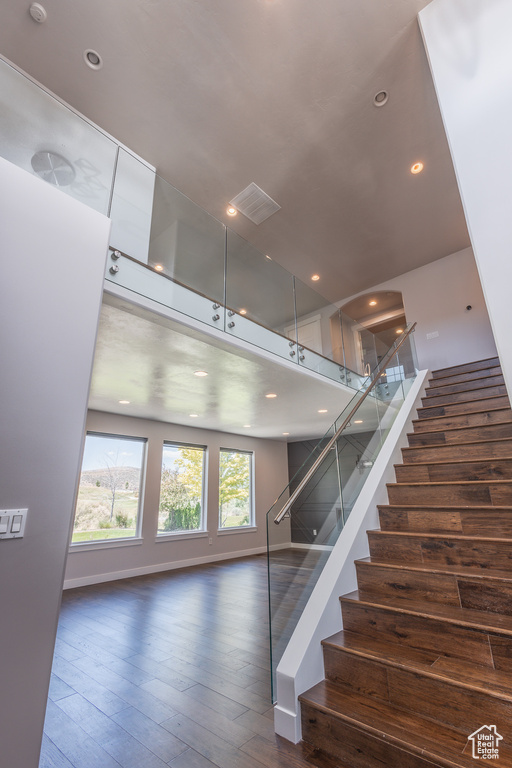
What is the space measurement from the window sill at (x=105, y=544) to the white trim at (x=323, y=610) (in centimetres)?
418

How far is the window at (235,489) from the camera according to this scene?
24.0 feet

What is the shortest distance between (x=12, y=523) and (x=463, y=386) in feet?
14.5

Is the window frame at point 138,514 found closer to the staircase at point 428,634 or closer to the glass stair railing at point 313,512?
the glass stair railing at point 313,512

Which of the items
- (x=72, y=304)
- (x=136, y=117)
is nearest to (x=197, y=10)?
(x=136, y=117)

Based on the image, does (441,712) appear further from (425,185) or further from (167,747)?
(425,185)

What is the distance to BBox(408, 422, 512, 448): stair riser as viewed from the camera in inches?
115

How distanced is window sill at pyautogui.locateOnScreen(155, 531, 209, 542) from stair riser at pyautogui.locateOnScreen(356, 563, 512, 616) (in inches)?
182

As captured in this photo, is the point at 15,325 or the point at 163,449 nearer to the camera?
the point at 15,325

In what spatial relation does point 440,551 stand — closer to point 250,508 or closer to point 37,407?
point 37,407

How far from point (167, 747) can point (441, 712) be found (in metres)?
1.31

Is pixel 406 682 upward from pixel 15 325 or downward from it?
downward

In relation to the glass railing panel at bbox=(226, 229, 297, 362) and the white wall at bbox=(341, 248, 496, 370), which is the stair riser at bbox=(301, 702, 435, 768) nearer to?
the glass railing panel at bbox=(226, 229, 297, 362)

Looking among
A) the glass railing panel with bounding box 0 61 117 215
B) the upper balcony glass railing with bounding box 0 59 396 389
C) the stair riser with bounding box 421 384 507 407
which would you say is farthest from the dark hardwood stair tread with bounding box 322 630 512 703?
the glass railing panel with bounding box 0 61 117 215

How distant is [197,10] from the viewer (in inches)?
111
